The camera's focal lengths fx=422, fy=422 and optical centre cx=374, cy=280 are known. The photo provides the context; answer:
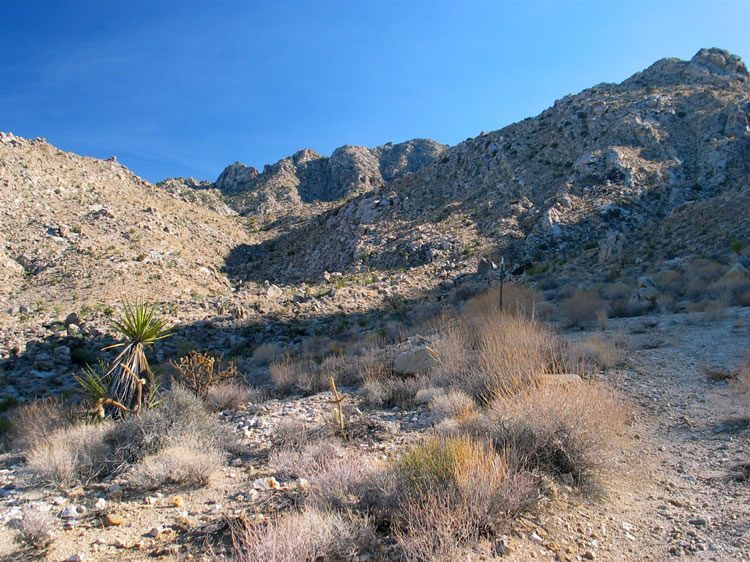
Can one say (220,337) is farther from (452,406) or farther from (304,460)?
(304,460)

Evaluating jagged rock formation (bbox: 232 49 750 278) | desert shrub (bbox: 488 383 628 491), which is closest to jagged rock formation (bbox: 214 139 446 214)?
jagged rock formation (bbox: 232 49 750 278)

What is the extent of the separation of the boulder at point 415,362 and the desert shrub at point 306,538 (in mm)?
4502

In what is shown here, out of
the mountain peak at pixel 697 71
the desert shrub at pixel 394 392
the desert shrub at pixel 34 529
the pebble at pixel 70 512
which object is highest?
the mountain peak at pixel 697 71

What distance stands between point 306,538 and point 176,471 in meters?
2.13

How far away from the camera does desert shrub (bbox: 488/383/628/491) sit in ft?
12.5

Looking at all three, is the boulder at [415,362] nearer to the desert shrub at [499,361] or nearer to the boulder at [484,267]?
the desert shrub at [499,361]

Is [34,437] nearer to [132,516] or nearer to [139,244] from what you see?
[132,516]

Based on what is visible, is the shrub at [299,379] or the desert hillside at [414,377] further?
the shrub at [299,379]

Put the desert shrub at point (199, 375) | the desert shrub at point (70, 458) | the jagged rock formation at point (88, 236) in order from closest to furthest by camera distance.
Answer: the desert shrub at point (70, 458) < the desert shrub at point (199, 375) < the jagged rock formation at point (88, 236)

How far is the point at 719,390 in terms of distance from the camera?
560 cm

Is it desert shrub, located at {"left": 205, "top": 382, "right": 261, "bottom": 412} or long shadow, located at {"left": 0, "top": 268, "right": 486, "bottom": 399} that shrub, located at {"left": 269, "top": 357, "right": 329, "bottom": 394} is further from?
long shadow, located at {"left": 0, "top": 268, "right": 486, "bottom": 399}

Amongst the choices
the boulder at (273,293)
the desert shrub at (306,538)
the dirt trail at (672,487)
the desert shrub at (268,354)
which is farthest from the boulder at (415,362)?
the boulder at (273,293)

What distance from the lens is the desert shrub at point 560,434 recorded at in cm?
381

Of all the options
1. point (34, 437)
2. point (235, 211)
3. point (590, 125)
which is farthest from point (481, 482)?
point (235, 211)
